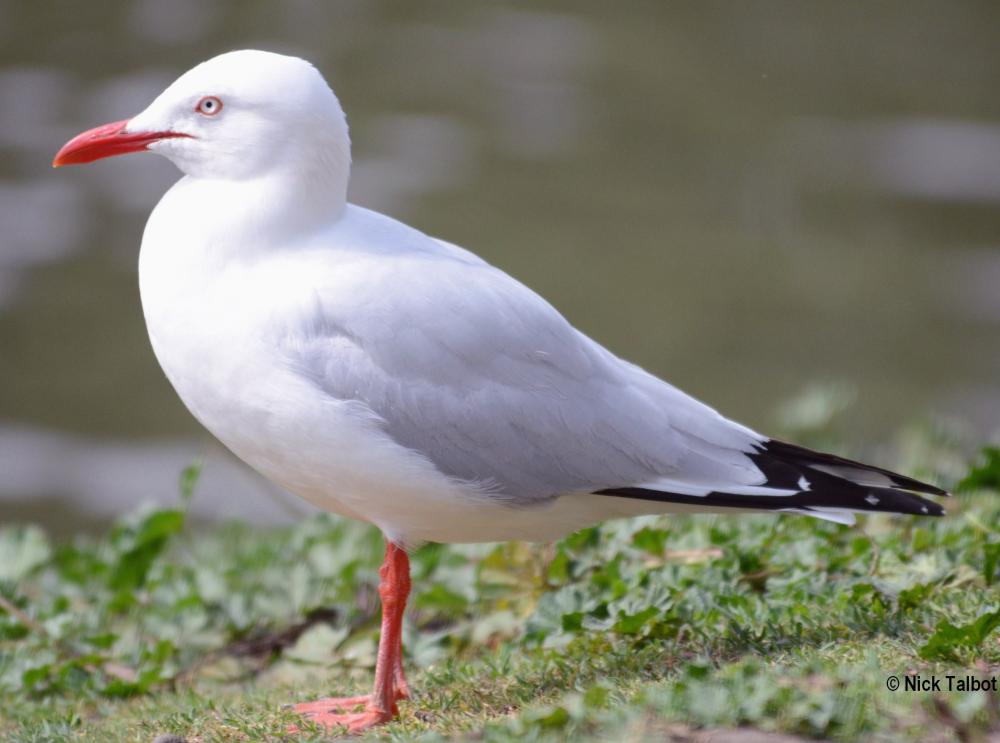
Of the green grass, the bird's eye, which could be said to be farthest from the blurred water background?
the bird's eye

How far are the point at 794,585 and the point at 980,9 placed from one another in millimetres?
12787

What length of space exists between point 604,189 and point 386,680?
889 centimetres

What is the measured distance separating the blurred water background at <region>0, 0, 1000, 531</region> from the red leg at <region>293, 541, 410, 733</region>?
12.0 feet

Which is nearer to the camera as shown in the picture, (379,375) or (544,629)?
(379,375)

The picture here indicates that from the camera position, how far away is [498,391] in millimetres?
3953

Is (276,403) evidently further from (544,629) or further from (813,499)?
(813,499)

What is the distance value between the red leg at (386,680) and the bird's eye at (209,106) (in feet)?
4.45

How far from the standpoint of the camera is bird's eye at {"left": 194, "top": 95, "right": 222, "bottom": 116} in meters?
4.04

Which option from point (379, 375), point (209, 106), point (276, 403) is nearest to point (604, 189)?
point (209, 106)

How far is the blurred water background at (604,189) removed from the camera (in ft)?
31.8

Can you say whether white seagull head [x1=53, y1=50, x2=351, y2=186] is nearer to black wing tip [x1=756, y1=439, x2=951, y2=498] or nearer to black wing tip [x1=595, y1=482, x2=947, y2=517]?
black wing tip [x1=595, y1=482, x2=947, y2=517]

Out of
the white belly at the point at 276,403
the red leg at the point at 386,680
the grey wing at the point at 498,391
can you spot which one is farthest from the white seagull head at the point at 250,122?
the red leg at the point at 386,680

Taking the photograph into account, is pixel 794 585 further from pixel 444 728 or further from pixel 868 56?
pixel 868 56

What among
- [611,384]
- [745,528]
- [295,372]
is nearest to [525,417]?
[611,384]
